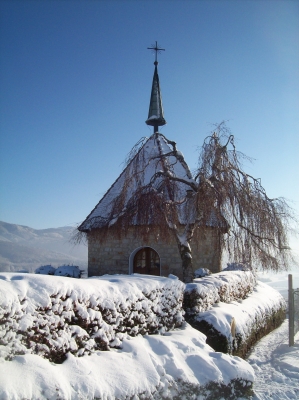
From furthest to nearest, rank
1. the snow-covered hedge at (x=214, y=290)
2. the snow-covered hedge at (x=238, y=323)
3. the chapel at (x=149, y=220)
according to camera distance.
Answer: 1. the chapel at (x=149, y=220)
2. the snow-covered hedge at (x=214, y=290)
3. the snow-covered hedge at (x=238, y=323)

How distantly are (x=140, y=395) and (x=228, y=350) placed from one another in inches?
123

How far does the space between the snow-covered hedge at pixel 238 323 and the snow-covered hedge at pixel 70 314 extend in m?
1.46

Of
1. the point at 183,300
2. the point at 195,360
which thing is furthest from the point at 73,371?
the point at 183,300

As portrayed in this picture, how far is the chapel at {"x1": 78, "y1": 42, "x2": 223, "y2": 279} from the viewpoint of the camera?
27.8 ft

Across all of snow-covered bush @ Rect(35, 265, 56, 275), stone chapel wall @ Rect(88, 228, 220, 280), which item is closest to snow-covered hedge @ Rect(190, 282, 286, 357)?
stone chapel wall @ Rect(88, 228, 220, 280)

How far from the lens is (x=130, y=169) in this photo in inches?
364

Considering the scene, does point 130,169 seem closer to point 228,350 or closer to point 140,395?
point 228,350

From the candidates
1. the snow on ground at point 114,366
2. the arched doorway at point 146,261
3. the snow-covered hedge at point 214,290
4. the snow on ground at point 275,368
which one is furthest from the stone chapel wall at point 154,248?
the snow on ground at point 114,366

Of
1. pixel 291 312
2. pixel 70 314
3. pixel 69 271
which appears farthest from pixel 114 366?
pixel 69 271

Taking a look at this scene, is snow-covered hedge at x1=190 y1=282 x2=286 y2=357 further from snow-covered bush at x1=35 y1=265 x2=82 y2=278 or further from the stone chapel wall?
snow-covered bush at x1=35 y1=265 x2=82 y2=278

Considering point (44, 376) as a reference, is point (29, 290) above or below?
above

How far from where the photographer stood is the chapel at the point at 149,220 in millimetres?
8484

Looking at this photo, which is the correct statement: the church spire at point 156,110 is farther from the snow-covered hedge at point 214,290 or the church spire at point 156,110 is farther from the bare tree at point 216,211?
the snow-covered hedge at point 214,290

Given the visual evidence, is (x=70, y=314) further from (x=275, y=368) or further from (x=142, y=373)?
(x=275, y=368)
